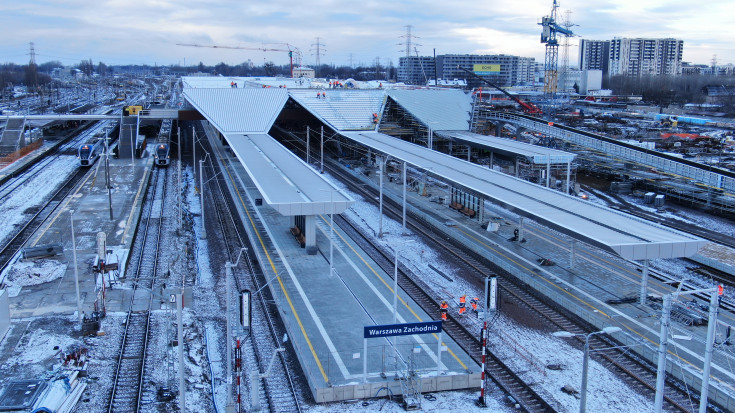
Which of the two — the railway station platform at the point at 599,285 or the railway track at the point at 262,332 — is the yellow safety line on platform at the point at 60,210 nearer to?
the railway track at the point at 262,332

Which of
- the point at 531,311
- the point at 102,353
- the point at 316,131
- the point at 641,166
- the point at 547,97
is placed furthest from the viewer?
the point at 547,97

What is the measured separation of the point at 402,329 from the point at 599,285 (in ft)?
35.9

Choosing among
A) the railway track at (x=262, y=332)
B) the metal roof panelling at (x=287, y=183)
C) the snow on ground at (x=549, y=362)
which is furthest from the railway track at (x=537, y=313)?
the railway track at (x=262, y=332)

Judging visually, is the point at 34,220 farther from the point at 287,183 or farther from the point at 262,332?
the point at 262,332

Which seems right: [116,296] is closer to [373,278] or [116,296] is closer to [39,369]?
[39,369]

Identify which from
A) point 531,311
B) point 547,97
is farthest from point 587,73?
point 531,311

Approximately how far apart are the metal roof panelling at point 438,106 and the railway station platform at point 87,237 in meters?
21.6

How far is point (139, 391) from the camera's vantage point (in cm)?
1641

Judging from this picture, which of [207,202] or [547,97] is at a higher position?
[547,97]

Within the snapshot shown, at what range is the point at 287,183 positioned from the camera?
30312mm

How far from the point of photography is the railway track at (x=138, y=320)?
1630cm

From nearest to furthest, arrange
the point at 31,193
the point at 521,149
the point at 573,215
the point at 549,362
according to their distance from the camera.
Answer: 1. the point at 549,362
2. the point at 573,215
3. the point at 31,193
4. the point at 521,149

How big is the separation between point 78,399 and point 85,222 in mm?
18828

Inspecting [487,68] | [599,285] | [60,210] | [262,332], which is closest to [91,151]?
[60,210]
